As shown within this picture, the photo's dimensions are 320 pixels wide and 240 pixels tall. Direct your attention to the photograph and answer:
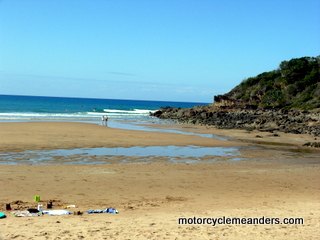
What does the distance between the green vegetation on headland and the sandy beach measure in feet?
141

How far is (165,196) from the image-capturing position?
10148 millimetres

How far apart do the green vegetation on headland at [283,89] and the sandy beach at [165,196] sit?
43.0m

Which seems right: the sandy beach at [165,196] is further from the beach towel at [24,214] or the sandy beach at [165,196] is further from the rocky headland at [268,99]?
the rocky headland at [268,99]

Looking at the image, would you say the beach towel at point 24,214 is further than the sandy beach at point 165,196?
Yes

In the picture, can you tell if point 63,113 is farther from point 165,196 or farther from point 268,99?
point 165,196

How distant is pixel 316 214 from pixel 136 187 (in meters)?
5.07

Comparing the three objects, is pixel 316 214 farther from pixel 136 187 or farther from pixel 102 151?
pixel 102 151

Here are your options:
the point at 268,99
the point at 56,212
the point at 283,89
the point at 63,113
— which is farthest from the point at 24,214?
the point at 283,89

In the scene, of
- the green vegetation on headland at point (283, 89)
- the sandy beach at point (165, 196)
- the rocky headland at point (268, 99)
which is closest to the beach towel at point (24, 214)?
the sandy beach at point (165, 196)

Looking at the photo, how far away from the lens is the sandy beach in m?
6.82

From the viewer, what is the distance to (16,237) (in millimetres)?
6254

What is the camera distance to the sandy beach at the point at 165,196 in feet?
22.4

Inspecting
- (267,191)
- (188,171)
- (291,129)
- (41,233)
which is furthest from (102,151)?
(291,129)

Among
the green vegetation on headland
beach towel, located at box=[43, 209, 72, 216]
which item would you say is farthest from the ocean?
beach towel, located at box=[43, 209, 72, 216]
